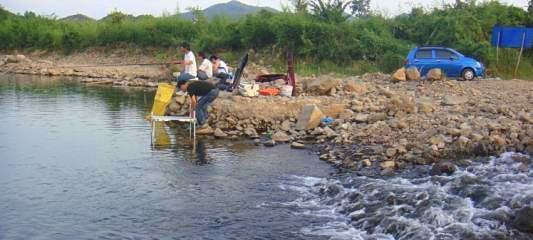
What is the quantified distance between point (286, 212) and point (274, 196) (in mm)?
826

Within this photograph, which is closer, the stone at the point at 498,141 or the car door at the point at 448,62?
the stone at the point at 498,141

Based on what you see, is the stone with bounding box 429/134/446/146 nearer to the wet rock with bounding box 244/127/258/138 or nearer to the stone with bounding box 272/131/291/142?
the stone with bounding box 272/131/291/142

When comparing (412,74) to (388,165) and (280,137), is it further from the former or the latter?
(388,165)

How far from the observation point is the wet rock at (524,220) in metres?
7.92

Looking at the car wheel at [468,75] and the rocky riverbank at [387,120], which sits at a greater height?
the car wheel at [468,75]

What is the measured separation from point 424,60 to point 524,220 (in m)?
15.0

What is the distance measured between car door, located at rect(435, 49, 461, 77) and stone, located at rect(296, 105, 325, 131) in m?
8.37

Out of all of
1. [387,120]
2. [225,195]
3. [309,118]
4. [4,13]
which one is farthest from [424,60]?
[4,13]

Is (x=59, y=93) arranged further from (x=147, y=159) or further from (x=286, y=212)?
(x=286, y=212)

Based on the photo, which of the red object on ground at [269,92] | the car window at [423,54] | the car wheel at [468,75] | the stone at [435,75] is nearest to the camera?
the red object on ground at [269,92]

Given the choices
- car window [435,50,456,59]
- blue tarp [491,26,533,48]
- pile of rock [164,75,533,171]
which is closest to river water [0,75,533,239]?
pile of rock [164,75,533,171]

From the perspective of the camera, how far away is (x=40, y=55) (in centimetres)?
4528

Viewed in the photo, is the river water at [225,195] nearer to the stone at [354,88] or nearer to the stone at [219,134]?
the stone at [219,134]

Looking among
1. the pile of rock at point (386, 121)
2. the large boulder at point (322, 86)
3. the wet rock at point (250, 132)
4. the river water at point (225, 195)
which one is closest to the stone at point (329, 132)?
the pile of rock at point (386, 121)
